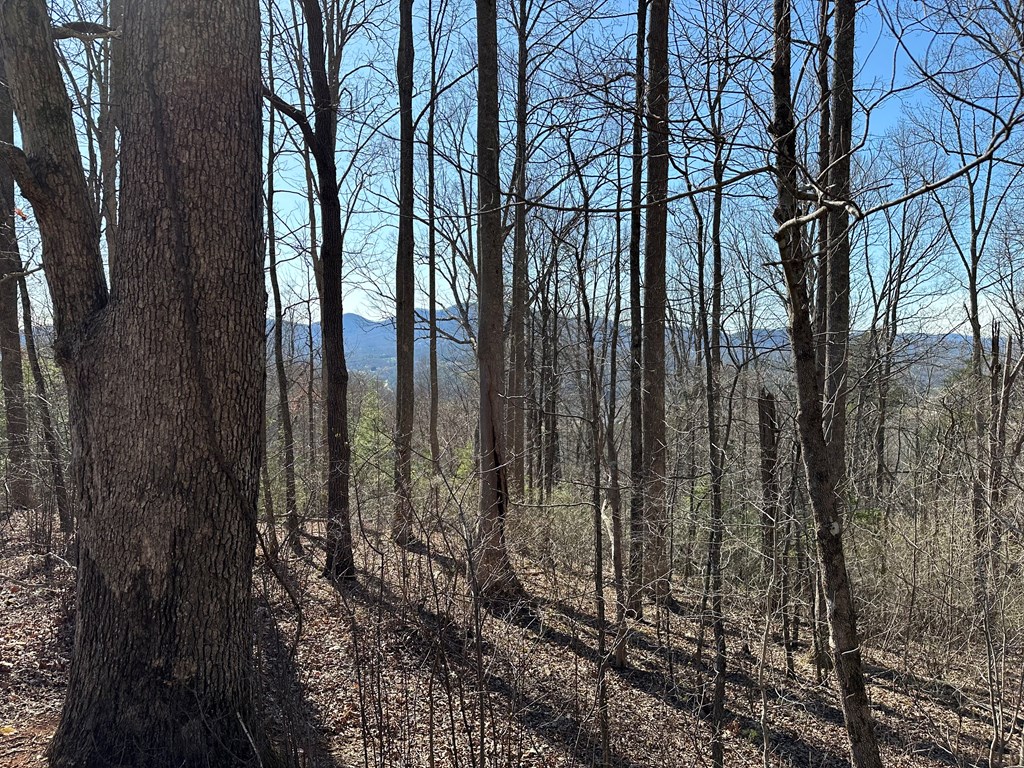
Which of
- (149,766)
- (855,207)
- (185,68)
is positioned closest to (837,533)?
(855,207)

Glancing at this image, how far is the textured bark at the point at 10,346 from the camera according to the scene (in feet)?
28.3

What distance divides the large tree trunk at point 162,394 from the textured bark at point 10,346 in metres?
6.30

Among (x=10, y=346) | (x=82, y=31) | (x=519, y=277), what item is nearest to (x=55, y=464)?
(x=10, y=346)

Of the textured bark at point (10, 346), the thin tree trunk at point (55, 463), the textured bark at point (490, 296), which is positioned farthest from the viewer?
the textured bark at point (10, 346)

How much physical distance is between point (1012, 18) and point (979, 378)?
40.7 feet

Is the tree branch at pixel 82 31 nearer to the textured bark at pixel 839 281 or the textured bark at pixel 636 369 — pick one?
the textured bark at pixel 636 369

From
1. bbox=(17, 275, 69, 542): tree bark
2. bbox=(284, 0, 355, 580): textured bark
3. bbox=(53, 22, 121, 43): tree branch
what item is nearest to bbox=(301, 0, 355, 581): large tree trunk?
bbox=(284, 0, 355, 580): textured bark

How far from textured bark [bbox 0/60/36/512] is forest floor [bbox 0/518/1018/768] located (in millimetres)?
1613

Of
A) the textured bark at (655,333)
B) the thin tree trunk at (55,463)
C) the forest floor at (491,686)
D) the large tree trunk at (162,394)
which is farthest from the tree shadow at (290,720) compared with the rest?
the textured bark at (655,333)

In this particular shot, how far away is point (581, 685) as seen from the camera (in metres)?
5.61

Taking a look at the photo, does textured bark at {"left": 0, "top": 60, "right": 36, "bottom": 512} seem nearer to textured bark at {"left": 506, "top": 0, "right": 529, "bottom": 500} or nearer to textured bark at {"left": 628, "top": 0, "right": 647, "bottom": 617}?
textured bark at {"left": 506, "top": 0, "right": 529, "bottom": 500}

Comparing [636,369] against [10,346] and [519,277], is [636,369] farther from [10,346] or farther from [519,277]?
[10,346]

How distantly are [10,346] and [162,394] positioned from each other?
29.4 feet

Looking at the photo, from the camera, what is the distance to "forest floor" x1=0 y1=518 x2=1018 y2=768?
3.78 meters
